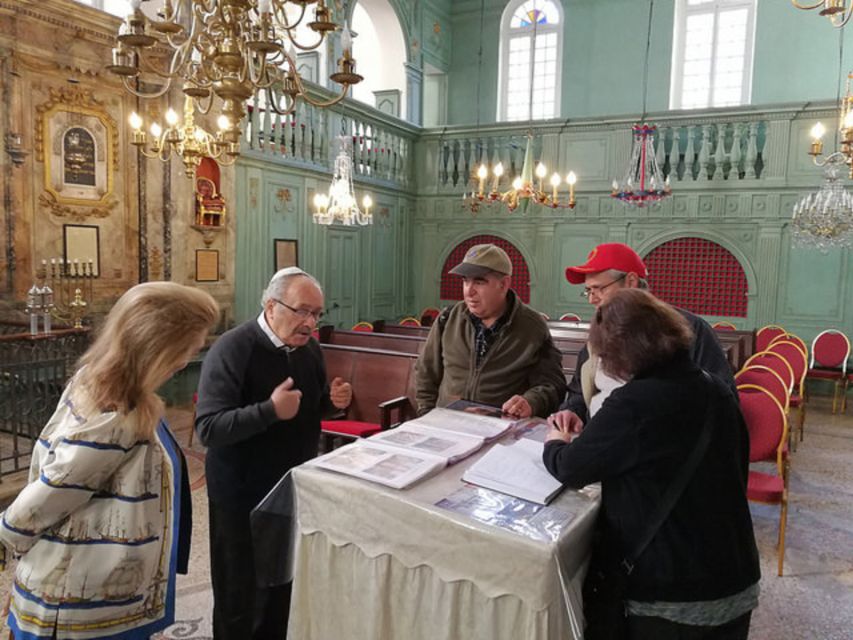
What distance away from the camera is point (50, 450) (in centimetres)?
143

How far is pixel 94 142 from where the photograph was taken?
6.11 meters

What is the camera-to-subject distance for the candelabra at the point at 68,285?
5.71 metres

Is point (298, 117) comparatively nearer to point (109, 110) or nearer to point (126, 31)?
point (109, 110)

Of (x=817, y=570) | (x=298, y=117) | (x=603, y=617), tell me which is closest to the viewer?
(x=603, y=617)

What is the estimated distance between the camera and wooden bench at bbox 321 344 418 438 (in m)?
4.35

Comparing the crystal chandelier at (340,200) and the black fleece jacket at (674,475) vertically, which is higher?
the crystal chandelier at (340,200)

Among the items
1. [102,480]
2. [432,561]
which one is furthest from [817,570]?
[102,480]

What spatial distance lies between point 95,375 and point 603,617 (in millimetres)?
1339

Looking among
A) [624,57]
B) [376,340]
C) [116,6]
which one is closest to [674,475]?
[376,340]

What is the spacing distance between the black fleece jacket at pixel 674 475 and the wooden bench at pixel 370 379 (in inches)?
110

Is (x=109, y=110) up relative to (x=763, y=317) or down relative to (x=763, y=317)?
up

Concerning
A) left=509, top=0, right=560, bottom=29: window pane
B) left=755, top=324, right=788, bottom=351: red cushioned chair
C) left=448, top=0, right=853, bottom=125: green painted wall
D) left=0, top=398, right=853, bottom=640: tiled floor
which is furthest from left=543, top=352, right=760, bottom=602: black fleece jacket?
left=509, top=0, right=560, bottom=29: window pane

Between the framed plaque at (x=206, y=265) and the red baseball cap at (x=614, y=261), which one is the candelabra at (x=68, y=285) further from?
the red baseball cap at (x=614, y=261)

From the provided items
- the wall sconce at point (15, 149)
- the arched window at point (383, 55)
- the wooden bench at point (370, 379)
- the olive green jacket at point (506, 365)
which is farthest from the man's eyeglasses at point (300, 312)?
the arched window at point (383, 55)
